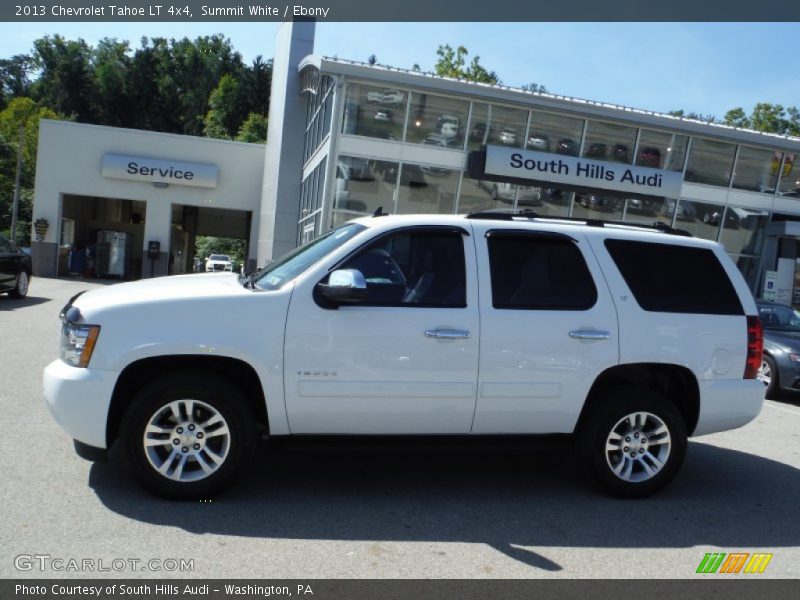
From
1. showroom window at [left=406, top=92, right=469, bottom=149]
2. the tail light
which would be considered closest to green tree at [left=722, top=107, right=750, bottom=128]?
showroom window at [left=406, top=92, right=469, bottom=149]

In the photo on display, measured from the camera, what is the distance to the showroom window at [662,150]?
66.5ft

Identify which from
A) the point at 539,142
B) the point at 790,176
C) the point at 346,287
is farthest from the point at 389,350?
the point at 790,176

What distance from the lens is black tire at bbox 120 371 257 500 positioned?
4.28 meters

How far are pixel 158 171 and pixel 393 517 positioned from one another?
1048 inches

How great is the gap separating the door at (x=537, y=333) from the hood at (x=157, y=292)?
5.56ft

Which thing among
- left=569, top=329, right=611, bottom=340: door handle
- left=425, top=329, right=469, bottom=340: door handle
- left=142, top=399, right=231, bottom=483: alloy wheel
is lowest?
left=142, top=399, right=231, bottom=483: alloy wheel

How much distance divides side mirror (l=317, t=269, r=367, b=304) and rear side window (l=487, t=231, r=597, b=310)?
992 mm

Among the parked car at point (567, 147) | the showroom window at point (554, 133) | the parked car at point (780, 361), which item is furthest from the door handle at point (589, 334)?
the parked car at point (567, 147)

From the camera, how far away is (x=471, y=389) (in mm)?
4637

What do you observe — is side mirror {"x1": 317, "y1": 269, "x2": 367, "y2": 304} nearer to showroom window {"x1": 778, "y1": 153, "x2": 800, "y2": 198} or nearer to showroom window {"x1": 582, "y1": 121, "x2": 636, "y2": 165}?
showroom window {"x1": 582, "y1": 121, "x2": 636, "y2": 165}

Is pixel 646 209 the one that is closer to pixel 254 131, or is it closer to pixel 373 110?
pixel 373 110

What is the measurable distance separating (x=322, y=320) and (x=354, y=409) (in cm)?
62

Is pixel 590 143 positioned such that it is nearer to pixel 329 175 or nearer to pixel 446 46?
pixel 329 175
